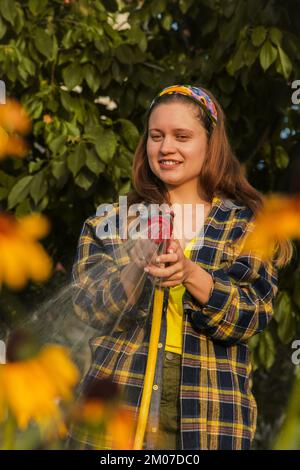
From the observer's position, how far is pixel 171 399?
1331 mm

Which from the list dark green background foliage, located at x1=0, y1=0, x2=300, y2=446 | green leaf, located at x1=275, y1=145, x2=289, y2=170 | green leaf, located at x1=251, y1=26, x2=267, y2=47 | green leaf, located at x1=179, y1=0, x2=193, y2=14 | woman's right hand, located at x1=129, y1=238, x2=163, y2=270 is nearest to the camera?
woman's right hand, located at x1=129, y1=238, x2=163, y2=270

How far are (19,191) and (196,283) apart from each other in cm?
114

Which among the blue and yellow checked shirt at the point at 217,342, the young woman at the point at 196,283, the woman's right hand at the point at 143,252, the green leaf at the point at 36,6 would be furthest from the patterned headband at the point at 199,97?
the green leaf at the point at 36,6

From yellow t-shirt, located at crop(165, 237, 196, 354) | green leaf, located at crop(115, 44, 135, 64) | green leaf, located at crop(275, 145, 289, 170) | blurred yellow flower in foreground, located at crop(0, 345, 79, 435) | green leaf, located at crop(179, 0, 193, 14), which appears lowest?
yellow t-shirt, located at crop(165, 237, 196, 354)

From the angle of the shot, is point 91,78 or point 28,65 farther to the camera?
point 91,78

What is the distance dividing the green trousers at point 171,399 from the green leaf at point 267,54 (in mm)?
1029

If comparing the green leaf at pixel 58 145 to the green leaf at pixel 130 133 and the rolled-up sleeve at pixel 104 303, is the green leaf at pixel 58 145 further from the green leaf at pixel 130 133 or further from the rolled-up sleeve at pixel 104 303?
the rolled-up sleeve at pixel 104 303

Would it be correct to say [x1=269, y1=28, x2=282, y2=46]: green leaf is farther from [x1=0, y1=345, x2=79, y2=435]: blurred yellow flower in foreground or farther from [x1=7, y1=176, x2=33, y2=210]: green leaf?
[x1=0, y1=345, x2=79, y2=435]: blurred yellow flower in foreground

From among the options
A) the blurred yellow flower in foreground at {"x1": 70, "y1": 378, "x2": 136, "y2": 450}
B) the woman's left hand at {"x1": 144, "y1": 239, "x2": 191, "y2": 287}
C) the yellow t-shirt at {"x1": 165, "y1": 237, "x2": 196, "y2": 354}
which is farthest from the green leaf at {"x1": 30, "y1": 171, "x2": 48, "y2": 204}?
the blurred yellow flower in foreground at {"x1": 70, "y1": 378, "x2": 136, "y2": 450}

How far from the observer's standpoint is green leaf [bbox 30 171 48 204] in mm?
2209

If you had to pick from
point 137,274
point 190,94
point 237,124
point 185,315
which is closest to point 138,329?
point 137,274

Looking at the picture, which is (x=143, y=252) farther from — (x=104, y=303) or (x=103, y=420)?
(x=103, y=420)

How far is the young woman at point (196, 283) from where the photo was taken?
1186 mm

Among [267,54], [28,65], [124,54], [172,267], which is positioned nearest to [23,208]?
[28,65]
